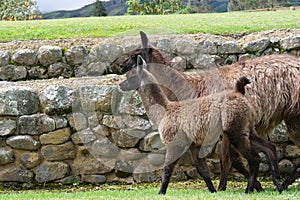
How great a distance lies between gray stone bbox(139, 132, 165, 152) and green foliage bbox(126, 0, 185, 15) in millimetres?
24941

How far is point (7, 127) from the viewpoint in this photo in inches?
360

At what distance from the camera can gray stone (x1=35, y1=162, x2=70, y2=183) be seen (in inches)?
360

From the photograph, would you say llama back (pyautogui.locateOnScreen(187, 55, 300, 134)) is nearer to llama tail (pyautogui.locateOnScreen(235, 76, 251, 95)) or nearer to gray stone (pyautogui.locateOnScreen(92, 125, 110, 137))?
llama tail (pyautogui.locateOnScreen(235, 76, 251, 95))

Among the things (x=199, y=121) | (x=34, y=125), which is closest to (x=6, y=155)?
(x=34, y=125)

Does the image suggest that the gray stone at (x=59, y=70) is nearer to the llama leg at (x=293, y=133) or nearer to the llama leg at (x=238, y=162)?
the llama leg at (x=238, y=162)

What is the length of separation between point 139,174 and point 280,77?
322cm

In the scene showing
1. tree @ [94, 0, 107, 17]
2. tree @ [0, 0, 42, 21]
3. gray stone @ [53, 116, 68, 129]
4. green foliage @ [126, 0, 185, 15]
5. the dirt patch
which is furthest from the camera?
tree @ [94, 0, 107, 17]

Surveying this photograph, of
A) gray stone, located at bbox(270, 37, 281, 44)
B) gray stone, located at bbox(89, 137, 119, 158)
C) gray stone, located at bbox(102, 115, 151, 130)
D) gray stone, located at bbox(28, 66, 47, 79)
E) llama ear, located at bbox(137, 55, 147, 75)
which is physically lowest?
gray stone, located at bbox(89, 137, 119, 158)

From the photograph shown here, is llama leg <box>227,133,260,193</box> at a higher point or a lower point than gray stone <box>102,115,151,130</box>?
higher

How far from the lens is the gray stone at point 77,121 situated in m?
9.28

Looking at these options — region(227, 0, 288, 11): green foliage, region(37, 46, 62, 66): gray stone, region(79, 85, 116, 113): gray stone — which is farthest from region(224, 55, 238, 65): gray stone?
region(227, 0, 288, 11): green foliage

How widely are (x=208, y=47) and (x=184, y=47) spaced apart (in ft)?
1.63

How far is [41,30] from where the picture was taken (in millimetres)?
13375

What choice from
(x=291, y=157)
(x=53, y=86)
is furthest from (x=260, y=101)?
(x=53, y=86)
